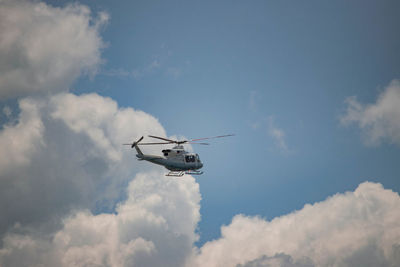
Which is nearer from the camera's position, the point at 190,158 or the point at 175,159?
the point at 175,159

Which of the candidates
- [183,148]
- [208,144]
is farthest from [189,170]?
[208,144]

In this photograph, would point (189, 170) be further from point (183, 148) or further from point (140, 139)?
point (140, 139)

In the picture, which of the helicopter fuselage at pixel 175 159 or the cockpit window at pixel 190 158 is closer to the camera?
the helicopter fuselage at pixel 175 159

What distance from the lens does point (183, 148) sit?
8444 cm

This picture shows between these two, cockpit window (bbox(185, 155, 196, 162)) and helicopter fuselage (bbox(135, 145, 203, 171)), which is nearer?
helicopter fuselage (bbox(135, 145, 203, 171))

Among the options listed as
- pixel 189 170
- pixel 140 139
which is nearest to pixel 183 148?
pixel 189 170

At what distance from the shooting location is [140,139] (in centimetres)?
7950

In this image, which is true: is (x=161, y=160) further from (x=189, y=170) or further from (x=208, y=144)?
(x=208, y=144)

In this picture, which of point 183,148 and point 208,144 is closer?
point 208,144

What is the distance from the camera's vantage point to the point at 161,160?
8162 cm

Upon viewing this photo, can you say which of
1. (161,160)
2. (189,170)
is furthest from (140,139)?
(189,170)

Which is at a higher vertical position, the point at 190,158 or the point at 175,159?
the point at 190,158

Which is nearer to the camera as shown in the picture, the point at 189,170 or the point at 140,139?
the point at 140,139

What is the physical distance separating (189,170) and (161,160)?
824cm
